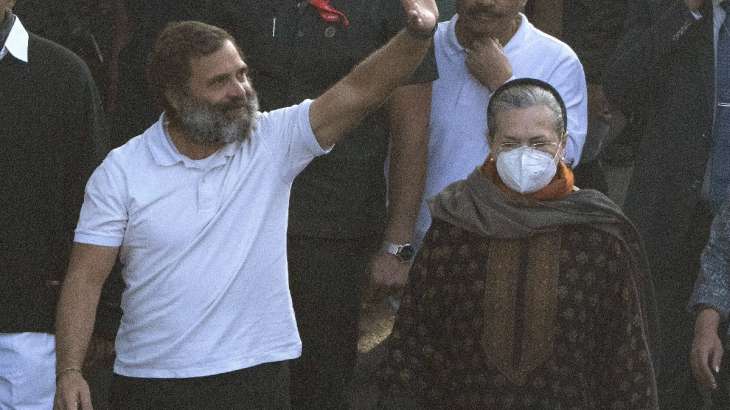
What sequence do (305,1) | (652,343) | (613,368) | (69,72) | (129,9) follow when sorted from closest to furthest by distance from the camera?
(613,368) → (652,343) → (69,72) → (305,1) → (129,9)

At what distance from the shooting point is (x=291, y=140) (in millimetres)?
5055

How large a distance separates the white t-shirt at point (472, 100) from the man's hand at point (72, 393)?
5.32ft

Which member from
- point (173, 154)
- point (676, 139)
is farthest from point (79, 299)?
point (676, 139)

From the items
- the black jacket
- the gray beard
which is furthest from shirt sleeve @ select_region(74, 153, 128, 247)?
the black jacket

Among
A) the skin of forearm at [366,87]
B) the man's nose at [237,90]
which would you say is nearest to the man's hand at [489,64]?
the skin of forearm at [366,87]

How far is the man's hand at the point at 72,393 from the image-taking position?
4832mm

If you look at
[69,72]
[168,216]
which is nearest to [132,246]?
[168,216]

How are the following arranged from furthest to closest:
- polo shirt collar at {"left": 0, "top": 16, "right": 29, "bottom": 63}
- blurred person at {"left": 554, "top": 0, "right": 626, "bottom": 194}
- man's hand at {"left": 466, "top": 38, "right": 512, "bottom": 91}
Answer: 1. blurred person at {"left": 554, "top": 0, "right": 626, "bottom": 194}
2. man's hand at {"left": 466, "top": 38, "right": 512, "bottom": 91}
3. polo shirt collar at {"left": 0, "top": 16, "right": 29, "bottom": 63}

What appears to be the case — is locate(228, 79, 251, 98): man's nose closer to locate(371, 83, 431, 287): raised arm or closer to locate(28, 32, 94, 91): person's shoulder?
locate(28, 32, 94, 91): person's shoulder

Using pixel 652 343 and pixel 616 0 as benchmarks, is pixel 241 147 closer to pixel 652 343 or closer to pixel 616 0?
pixel 652 343

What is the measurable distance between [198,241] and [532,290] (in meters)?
0.94

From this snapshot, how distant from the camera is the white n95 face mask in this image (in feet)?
15.8

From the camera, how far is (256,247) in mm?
5023

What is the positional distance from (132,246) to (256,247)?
1.15 feet
